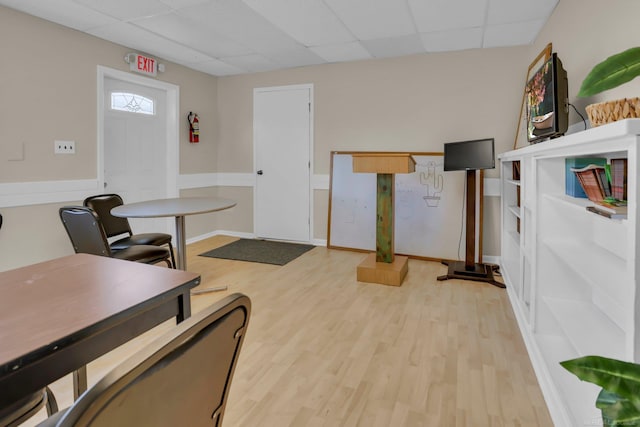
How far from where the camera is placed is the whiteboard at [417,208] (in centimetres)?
437

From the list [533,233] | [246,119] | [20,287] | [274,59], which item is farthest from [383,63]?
[20,287]

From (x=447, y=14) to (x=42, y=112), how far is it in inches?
149

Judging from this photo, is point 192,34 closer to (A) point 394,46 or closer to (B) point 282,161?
(B) point 282,161

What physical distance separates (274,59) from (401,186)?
7.47ft

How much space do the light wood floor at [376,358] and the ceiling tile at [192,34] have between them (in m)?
2.49

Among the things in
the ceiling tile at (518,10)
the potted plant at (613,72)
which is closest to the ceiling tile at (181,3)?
the ceiling tile at (518,10)

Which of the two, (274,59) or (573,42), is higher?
(274,59)

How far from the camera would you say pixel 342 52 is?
438 centimetres

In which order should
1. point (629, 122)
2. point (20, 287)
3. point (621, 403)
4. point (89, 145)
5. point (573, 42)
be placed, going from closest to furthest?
point (621, 403) < point (629, 122) < point (20, 287) < point (573, 42) < point (89, 145)

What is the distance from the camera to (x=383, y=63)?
4613 mm

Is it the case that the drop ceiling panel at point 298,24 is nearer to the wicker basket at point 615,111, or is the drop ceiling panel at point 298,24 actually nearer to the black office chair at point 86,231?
the black office chair at point 86,231

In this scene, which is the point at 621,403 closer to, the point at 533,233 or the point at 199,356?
the point at 199,356

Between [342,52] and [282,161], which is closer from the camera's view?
[342,52]

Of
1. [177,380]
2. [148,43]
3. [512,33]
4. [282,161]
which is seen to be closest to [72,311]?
[177,380]
